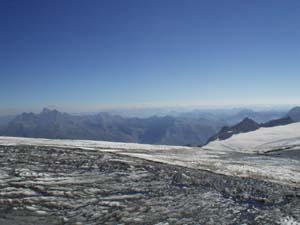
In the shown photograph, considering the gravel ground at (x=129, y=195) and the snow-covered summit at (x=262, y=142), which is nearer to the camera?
the gravel ground at (x=129, y=195)

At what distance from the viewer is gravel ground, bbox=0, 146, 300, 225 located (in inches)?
543

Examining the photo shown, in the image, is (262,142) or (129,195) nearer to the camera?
(129,195)

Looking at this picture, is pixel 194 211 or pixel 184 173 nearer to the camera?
pixel 194 211

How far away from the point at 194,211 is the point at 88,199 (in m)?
4.99

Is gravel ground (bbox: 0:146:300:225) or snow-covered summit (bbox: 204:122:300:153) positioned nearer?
gravel ground (bbox: 0:146:300:225)

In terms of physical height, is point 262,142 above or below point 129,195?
below

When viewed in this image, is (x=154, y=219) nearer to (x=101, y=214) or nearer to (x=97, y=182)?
(x=101, y=214)

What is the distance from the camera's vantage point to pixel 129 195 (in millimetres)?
16859

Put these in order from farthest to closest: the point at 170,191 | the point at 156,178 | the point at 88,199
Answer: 1. the point at 156,178
2. the point at 170,191
3. the point at 88,199

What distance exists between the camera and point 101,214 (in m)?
14.0

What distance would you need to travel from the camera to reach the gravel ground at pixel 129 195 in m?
13.8

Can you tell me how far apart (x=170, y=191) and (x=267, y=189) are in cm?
567

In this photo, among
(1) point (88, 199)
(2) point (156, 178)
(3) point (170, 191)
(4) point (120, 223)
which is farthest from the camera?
(2) point (156, 178)

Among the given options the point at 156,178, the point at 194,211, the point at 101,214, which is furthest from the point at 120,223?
the point at 156,178
